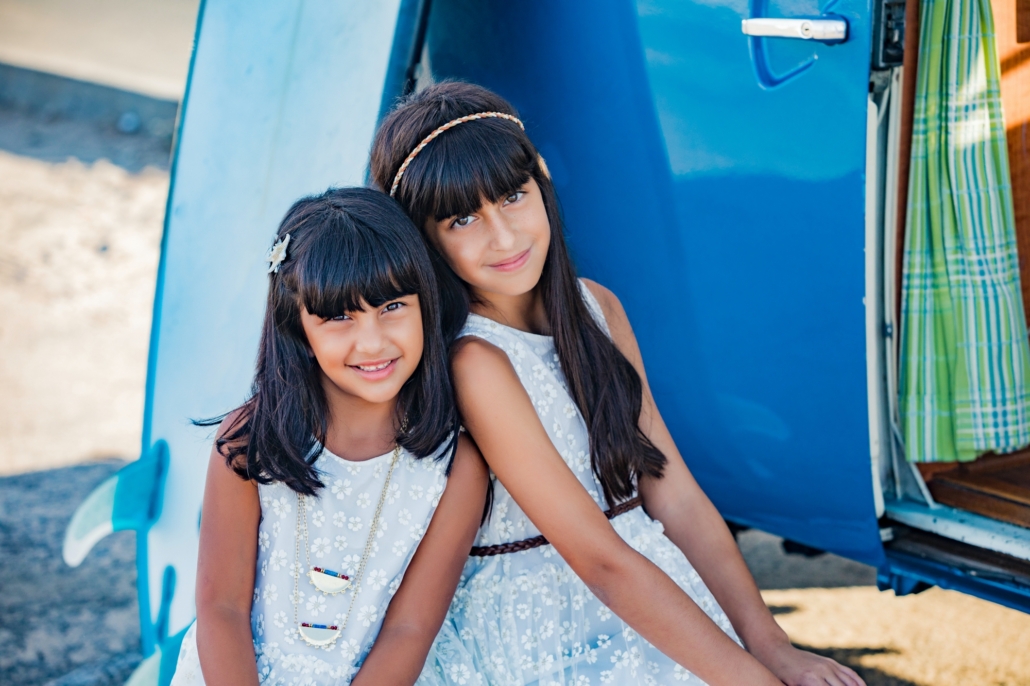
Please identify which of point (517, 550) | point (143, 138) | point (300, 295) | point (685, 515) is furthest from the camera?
point (143, 138)

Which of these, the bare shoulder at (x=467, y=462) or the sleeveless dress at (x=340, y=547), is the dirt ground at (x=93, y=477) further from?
the bare shoulder at (x=467, y=462)

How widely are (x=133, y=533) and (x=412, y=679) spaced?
6.98 ft

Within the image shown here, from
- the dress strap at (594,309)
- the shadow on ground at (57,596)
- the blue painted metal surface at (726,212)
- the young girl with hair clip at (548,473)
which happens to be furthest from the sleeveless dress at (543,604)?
the shadow on ground at (57,596)

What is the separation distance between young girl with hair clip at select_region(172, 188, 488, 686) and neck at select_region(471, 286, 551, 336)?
18cm

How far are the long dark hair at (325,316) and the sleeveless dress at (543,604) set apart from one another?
0.16m

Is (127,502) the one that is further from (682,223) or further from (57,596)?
(682,223)

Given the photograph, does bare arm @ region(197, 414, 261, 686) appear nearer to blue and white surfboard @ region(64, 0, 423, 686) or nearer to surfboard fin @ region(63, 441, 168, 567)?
blue and white surfboard @ region(64, 0, 423, 686)

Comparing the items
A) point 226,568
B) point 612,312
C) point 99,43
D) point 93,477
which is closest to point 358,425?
point 226,568

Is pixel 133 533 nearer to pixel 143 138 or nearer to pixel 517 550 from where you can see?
pixel 517 550

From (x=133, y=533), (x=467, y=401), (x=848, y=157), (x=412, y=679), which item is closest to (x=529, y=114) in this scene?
(x=848, y=157)

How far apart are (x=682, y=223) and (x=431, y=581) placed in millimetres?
911

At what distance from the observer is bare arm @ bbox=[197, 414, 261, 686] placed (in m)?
1.43

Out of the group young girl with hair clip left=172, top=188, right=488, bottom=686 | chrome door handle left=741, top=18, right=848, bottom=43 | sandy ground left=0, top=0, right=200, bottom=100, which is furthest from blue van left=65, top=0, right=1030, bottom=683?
sandy ground left=0, top=0, right=200, bottom=100

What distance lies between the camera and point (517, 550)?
161 centimetres
